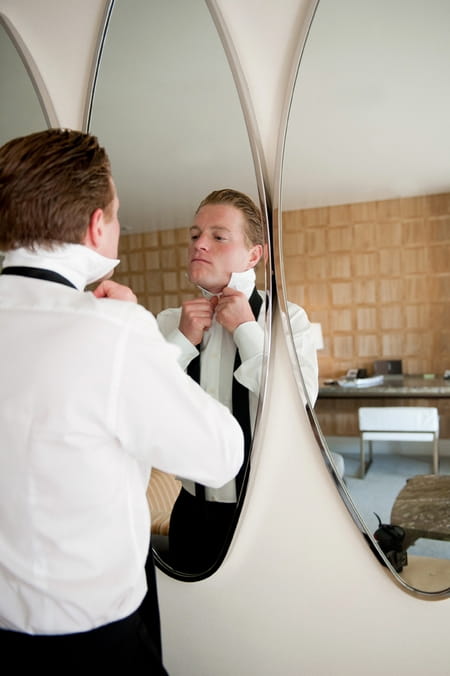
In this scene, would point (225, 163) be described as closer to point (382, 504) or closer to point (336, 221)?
point (336, 221)

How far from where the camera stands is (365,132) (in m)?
1.17

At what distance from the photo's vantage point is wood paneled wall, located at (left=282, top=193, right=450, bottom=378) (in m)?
1.13

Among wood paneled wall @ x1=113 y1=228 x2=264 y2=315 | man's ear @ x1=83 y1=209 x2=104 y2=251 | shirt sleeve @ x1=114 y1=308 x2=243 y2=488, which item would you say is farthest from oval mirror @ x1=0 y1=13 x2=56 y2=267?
shirt sleeve @ x1=114 y1=308 x2=243 y2=488

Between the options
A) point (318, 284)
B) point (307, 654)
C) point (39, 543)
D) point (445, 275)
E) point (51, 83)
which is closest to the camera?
point (39, 543)

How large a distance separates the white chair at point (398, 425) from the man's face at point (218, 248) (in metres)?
0.44

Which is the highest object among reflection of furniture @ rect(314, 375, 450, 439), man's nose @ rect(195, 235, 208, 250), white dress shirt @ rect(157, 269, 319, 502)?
man's nose @ rect(195, 235, 208, 250)

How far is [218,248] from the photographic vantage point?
52.1 inches

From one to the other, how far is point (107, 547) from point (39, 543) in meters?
0.11

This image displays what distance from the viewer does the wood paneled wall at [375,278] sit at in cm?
113

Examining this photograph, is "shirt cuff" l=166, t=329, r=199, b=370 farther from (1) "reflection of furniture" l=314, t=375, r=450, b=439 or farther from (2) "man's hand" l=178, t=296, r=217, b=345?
(1) "reflection of furniture" l=314, t=375, r=450, b=439

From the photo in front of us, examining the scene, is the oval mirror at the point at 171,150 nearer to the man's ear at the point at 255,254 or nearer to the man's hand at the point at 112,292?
the man's ear at the point at 255,254

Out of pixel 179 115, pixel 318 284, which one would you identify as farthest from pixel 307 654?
pixel 179 115

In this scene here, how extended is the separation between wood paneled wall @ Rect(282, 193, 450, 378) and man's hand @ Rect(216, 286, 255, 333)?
117 millimetres

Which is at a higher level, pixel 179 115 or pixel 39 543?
pixel 179 115
